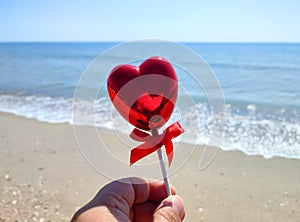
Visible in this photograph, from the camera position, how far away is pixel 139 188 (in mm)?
1150

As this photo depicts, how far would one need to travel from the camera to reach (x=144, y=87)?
2.87 feet

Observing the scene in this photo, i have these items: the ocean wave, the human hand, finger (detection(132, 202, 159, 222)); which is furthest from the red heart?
the ocean wave

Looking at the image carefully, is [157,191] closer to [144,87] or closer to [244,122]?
[144,87]

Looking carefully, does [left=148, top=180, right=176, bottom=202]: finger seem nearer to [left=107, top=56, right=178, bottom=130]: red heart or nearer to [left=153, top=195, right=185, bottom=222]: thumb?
[left=153, top=195, right=185, bottom=222]: thumb

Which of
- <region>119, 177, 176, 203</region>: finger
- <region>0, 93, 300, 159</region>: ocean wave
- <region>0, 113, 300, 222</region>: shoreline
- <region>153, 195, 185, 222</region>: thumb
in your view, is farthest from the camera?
<region>0, 93, 300, 159</region>: ocean wave

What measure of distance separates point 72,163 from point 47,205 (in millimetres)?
797

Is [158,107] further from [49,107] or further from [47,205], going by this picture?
[49,107]

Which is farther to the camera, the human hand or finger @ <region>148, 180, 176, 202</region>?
finger @ <region>148, 180, 176, 202</region>

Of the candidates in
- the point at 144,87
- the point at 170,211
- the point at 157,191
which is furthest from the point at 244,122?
the point at 144,87

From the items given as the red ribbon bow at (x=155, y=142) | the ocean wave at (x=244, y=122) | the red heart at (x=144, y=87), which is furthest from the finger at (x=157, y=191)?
the ocean wave at (x=244, y=122)

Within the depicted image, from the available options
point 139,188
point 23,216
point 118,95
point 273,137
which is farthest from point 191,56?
point 273,137

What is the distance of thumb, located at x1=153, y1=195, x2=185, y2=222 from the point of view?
3.33 ft

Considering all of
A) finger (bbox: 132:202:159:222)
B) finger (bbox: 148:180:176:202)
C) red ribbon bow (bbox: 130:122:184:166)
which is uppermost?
red ribbon bow (bbox: 130:122:184:166)

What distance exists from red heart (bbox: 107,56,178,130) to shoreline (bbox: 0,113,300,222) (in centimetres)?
126
